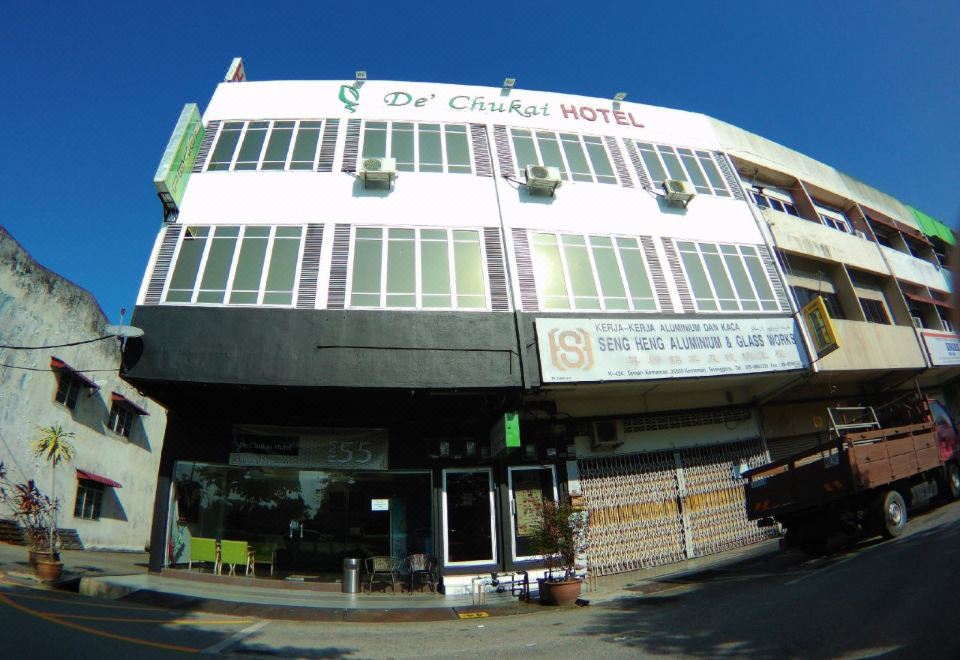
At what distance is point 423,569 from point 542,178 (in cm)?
1022

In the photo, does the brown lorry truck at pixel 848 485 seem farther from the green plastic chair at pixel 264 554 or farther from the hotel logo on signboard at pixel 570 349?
the green plastic chair at pixel 264 554

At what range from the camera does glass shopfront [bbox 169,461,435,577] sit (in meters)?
12.2

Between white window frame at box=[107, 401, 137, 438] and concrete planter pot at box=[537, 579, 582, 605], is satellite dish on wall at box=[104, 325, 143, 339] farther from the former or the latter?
white window frame at box=[107, 401, 137, 438]

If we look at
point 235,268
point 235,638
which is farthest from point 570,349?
point 235,638

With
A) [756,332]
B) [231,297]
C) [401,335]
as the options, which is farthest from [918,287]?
[231,297]

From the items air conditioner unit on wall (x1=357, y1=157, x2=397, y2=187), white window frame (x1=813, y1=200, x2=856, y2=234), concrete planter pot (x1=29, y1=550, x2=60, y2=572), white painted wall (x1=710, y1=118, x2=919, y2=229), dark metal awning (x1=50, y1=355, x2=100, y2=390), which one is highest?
white painted wall (x1=710, y1=118, x2=919, y2=229)

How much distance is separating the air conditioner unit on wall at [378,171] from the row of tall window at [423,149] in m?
0.73

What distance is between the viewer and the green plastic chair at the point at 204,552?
12031 millimetres

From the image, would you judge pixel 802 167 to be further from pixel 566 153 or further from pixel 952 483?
pixel 952 483

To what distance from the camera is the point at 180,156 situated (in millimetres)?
12398

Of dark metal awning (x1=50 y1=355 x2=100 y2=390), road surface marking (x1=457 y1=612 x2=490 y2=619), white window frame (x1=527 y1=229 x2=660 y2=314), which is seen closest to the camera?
road surface marking (x1=457 y1=612 x2=490 y2=619)

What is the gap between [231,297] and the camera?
1142 cm

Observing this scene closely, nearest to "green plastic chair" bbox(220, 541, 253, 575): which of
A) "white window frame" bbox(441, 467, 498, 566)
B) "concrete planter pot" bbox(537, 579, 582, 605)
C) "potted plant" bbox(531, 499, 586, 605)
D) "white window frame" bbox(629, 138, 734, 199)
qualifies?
"white window frame" bbox(441, 467, 498, 566)

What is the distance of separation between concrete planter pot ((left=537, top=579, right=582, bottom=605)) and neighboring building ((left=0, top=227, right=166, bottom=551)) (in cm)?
1447
